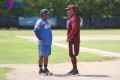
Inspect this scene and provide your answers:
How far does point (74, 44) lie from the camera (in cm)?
1272

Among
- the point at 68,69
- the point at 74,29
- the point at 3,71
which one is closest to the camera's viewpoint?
the point at 74,29

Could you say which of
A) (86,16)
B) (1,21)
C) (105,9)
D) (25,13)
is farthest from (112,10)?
(1,21)

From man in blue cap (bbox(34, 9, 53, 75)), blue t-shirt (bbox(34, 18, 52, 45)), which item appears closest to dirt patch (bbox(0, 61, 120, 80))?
man in blue cap (bbox(34, 9, 53, 75))

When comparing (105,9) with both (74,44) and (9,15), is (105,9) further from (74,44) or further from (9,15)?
(74,44)

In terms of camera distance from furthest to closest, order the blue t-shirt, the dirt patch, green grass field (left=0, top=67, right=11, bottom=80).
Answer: the blue t-shirt, the dirt patch, green grass field (left=0, top=67, right=11, bottom=80)

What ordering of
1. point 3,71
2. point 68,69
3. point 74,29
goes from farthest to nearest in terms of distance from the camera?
point 68,69 < point 3,71 < point 74,29

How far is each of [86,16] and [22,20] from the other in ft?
32.7

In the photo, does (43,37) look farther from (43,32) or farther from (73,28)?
(73,28)

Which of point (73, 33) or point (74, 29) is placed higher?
point (74, 29)

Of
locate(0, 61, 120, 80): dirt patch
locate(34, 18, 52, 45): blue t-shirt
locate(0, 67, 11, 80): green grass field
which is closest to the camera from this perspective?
locate(0, 67, 11, 80): green grass field

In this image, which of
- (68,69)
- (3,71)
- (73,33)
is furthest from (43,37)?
(68,69)

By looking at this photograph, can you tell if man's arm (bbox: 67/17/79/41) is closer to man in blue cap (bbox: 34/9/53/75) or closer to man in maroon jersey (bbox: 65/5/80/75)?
man in maroon jersey (bbox: 65/5/80/75)

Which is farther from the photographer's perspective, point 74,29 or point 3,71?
point 3,71

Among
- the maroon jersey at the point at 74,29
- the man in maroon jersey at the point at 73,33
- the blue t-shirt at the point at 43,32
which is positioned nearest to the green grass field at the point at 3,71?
the blue t-shirt at the point at 43,32
